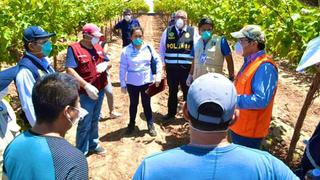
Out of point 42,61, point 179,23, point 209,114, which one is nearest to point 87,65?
point 42,61

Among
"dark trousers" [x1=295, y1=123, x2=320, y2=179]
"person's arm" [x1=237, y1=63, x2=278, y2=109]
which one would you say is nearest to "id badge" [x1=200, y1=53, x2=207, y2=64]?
"person's arm" [x1=237, y1=63, x2=278, y2=109]

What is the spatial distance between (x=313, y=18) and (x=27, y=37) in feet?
9.11

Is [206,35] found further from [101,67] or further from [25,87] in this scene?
[25,87]

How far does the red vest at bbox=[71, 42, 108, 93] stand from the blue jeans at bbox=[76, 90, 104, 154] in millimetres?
169

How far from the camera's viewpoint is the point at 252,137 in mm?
4020

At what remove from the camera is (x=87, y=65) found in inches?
192

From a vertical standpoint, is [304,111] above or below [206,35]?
below

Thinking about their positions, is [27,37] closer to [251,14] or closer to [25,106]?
[25,106]

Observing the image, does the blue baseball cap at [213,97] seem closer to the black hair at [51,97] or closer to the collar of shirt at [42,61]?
the black hair at [51,97]

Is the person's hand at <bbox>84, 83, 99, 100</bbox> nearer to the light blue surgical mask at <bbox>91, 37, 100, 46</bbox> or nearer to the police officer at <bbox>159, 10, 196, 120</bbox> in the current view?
the light blue surgical mask at <bbox>91, 37, 100, 46</bbox>

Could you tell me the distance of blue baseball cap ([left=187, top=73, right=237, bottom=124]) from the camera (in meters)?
1.65

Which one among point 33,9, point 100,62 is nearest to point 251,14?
point 100,62

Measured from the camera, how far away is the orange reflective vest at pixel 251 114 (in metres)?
3.82

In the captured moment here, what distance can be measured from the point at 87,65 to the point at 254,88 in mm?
2112
